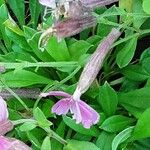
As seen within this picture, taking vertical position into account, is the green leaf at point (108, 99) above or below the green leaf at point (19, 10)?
below

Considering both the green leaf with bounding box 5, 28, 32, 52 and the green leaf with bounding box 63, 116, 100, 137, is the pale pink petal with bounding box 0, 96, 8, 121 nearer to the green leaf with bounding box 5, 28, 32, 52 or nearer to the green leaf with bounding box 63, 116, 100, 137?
the green leaf with bounding box 63, 116, 100, 137

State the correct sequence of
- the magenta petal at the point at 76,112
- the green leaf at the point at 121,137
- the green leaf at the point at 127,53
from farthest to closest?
the green leaf at the point at 127,53
the green leaf at the point at 121,137
the magenta petal at the point at 76,112

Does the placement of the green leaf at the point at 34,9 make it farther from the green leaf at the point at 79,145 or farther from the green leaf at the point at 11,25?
the green leaf at the point at 79,145

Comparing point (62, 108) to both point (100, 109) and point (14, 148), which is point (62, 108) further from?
point (100, 109)

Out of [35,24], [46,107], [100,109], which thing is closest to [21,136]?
[46,107]

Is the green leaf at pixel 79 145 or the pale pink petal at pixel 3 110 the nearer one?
the pale pink petal at pixel 3 110

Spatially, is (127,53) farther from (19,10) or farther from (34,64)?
(19,10)

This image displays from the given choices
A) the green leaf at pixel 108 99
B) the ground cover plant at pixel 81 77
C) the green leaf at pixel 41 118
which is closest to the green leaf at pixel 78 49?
the ground cover plant at pixel 81 77
